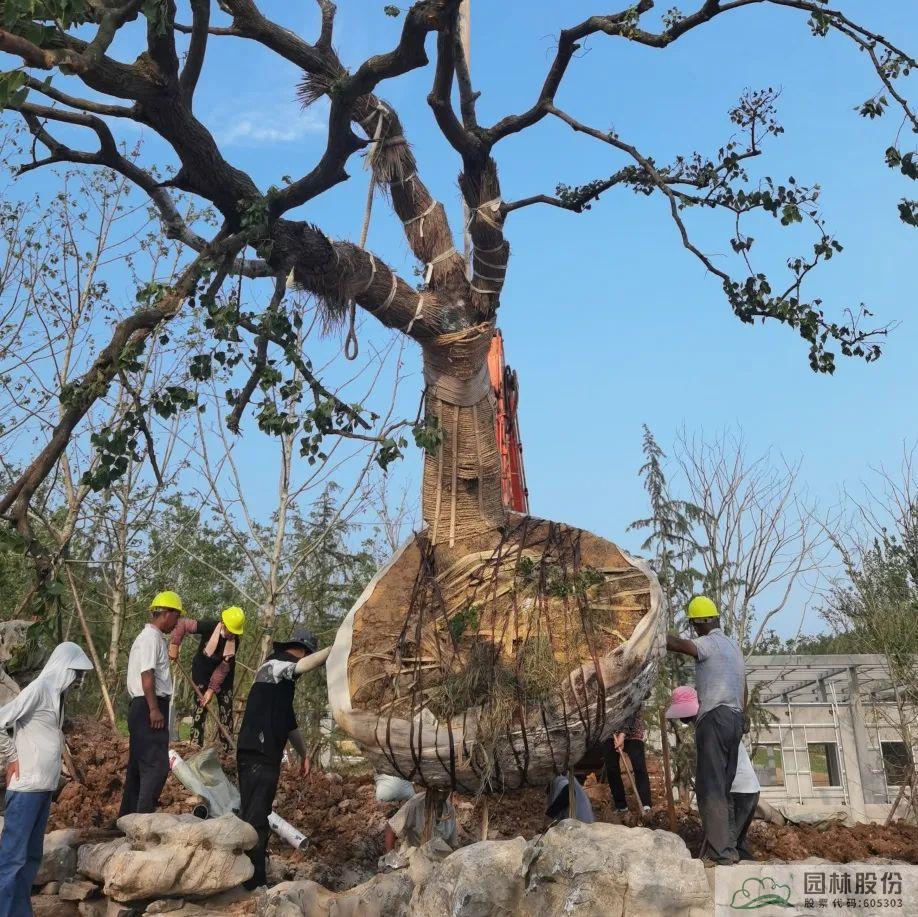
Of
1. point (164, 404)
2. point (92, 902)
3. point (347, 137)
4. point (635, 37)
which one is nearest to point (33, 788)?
point (92, 902)

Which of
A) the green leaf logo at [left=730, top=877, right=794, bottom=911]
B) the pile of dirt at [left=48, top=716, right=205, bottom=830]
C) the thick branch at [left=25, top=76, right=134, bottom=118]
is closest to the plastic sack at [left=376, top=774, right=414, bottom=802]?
the pile of dirt at [left=48, top=716, right=205, bottom=830]

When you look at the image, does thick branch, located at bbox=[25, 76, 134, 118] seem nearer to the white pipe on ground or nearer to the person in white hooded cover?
the person in white hooded cover

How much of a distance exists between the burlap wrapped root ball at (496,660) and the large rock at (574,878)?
0.31m

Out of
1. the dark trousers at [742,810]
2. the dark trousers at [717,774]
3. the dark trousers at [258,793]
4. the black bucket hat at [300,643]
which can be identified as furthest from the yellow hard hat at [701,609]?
the dark trousers at [258,793]

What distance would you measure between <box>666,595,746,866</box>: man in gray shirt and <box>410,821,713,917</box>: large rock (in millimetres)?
1095

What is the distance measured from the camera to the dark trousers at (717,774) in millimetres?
4855

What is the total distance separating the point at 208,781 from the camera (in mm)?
5918

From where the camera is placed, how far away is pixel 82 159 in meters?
4.64

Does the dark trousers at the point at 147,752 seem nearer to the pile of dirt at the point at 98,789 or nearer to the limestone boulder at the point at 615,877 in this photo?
the pile of dirt at the point at 98,789

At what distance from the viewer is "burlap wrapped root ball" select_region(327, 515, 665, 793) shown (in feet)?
13.3

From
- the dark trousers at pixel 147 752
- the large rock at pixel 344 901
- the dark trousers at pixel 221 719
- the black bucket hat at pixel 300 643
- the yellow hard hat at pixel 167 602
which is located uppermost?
the yellow hard hat at pixel 167 602

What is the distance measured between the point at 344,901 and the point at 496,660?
1.27 meters

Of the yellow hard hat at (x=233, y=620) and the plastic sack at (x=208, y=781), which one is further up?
the yellow hard hat at (x=233, y=620)

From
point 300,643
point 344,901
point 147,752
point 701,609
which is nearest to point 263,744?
point 300,643
